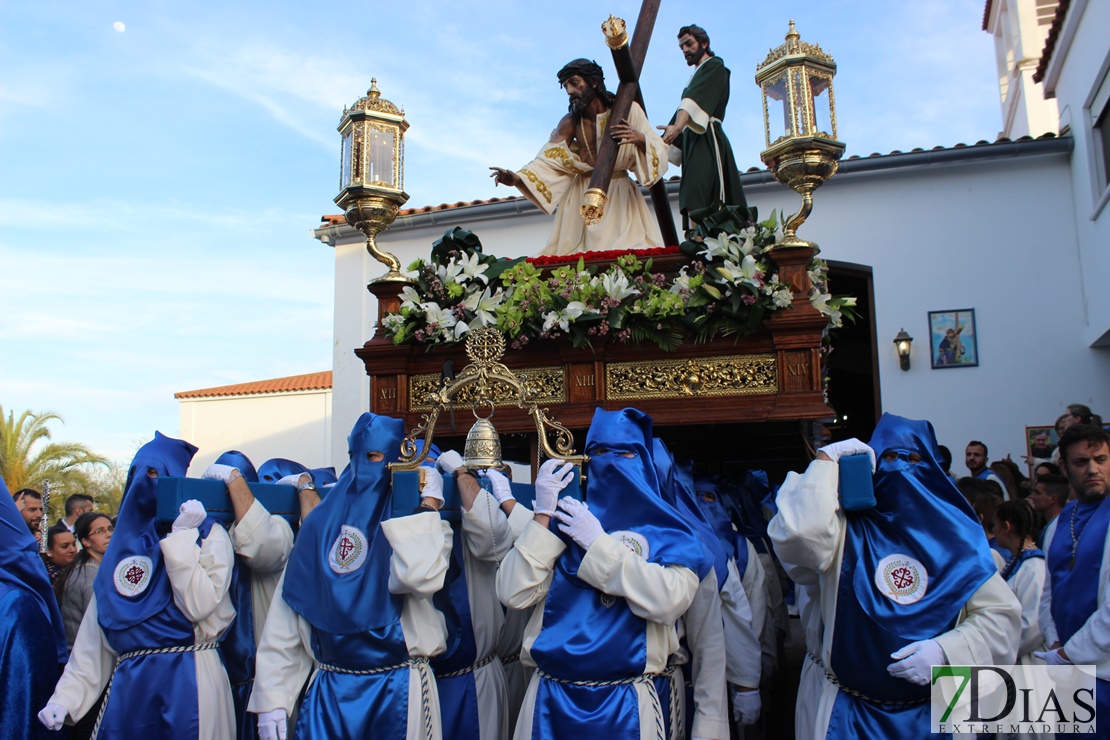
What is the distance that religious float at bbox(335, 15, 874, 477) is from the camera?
405cm

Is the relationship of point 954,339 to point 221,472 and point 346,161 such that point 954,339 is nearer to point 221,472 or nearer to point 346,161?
point 346,161

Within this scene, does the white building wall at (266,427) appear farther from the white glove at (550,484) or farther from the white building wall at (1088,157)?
the white glove at (550,484)

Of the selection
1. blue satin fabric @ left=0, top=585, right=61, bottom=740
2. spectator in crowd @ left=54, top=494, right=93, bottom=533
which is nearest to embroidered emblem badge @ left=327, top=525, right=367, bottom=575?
blue satin fabric @ left=0, top=585, right=61, bottom=740

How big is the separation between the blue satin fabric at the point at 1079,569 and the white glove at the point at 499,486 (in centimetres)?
218

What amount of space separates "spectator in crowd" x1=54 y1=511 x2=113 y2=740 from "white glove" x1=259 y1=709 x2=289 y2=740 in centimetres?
185

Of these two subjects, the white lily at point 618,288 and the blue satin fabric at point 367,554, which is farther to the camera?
the white lily at point 618,288

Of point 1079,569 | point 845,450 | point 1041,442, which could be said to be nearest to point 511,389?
point 845,450

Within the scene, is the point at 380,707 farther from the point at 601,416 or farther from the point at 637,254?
the point at 637,254

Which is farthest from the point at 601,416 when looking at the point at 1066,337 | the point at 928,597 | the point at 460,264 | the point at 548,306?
the point at 1066,337

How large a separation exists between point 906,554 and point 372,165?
3.26 metres

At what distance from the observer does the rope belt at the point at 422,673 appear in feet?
11.4

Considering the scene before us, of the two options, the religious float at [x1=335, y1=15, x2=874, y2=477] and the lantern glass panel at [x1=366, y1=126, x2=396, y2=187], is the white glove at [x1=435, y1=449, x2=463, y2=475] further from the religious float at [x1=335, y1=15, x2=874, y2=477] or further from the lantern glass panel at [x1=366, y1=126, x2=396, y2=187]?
the lantern glass panel at [x1=366, y1=126, x2=396, y2=187]

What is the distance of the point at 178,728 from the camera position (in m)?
3.70

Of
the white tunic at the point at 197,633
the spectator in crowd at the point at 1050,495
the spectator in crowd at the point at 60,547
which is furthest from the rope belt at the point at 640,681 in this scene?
the spectator in crowd at the point at 60,547
